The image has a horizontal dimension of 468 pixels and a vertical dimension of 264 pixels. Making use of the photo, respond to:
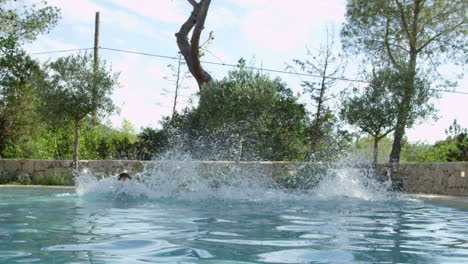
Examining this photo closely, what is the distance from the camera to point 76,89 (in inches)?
590

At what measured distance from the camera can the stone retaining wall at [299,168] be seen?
13.3m

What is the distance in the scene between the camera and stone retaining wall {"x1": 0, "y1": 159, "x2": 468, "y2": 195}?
1330 centimetres

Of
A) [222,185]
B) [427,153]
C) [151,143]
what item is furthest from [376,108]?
[427,153]

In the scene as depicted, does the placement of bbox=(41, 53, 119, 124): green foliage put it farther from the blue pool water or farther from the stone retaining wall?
the blue pool water

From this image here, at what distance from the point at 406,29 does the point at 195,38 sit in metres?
7.98

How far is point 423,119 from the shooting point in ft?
52.5

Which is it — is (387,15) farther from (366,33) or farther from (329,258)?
(329,258)

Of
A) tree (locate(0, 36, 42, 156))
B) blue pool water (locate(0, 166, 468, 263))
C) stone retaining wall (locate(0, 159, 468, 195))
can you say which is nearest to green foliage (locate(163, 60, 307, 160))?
stone retaining wall (locate(0, 159, 468, 195))

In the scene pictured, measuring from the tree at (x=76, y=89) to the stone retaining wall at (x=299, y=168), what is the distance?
804 millimetres

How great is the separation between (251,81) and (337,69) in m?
4.48

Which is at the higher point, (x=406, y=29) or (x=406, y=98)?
(x=406, y=29)

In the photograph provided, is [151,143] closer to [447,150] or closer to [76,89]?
[76,89]

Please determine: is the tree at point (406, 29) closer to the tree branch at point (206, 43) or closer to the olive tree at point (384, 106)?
the olive tree at point (384, 106)

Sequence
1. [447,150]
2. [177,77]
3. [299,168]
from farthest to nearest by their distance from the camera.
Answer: [177,77] → [447,150] → [299,168]
